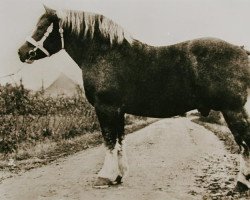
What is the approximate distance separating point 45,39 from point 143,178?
289 cm

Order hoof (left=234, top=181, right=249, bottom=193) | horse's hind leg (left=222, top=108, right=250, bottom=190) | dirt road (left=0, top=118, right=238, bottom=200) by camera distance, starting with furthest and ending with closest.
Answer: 1. dirt road (left=0, top=118, right=238, bottom=200)
2. hoof (left=234, top=181, right=249, bottom=193)
3. horse's hind leg (left=222, top=108, right=250, bottom=190)

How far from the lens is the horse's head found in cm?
671

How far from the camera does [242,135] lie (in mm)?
5926

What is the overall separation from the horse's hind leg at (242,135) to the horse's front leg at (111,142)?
1.65 metres

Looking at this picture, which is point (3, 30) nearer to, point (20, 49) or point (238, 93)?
point (20, 49)

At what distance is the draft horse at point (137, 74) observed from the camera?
19.5ft

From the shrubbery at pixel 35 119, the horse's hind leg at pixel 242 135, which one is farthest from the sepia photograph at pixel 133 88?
the shrubbery at pixel 35 119

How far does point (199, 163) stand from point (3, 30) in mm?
4926

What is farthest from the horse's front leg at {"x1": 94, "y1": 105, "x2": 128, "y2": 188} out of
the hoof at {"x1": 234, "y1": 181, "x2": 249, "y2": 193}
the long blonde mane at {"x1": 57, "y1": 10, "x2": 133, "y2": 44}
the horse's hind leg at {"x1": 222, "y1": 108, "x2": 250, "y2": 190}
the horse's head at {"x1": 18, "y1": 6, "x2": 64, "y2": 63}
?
the hoof at {"x1": 234, "y1": 181, "x2": 249, "y2": 193}

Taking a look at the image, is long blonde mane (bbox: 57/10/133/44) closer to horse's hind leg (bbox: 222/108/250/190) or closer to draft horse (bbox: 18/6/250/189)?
draft horse (bbox: 18/6/250/189)

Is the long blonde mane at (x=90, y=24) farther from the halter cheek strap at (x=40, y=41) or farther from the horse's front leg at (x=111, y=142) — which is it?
the horse's front leg at (x=111, y=142)

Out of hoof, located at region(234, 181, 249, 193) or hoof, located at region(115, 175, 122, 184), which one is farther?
hoof, located at region(115, 175, 122, 184)

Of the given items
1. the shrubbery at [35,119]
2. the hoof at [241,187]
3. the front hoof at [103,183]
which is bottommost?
the shrubbery at [35,119]

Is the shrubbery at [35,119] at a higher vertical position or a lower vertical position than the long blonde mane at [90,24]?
lower
